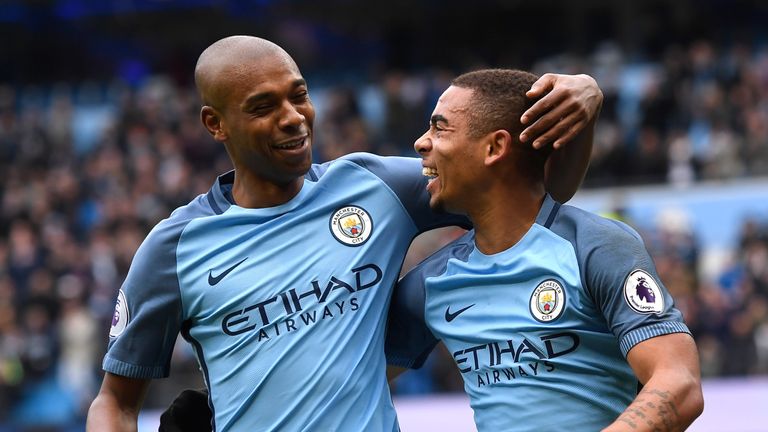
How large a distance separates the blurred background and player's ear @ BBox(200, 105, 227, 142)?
178 inches

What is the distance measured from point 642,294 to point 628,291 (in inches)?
1.4

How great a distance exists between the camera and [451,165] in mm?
3645

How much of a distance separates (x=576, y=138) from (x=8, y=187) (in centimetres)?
1468

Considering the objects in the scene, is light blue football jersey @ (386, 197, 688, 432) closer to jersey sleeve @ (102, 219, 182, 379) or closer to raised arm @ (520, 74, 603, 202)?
raised arm @ (520, 74, 603, 202)

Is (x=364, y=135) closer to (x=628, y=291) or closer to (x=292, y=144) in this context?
(x=292, y=144)

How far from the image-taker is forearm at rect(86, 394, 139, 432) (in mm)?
3727

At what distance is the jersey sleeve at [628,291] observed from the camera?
320 centimetres

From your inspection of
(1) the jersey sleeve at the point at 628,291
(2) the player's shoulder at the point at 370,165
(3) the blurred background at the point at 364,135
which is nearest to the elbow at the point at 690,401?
(1) the jersey sleeve at the point at 628,291

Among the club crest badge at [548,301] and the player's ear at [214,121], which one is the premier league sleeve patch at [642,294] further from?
the player's ear at [214,121]

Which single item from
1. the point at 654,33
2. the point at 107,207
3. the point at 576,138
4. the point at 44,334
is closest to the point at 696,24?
the point at 654,33

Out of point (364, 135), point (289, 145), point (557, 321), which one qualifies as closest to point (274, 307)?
point (289, 145)

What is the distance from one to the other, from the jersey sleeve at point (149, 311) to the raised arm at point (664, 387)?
1379mm

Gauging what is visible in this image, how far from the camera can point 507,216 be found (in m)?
Result: 3.62

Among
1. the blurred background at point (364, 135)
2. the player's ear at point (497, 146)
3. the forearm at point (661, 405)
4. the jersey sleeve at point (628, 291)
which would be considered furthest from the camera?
the blurred background at point (364, 135)
